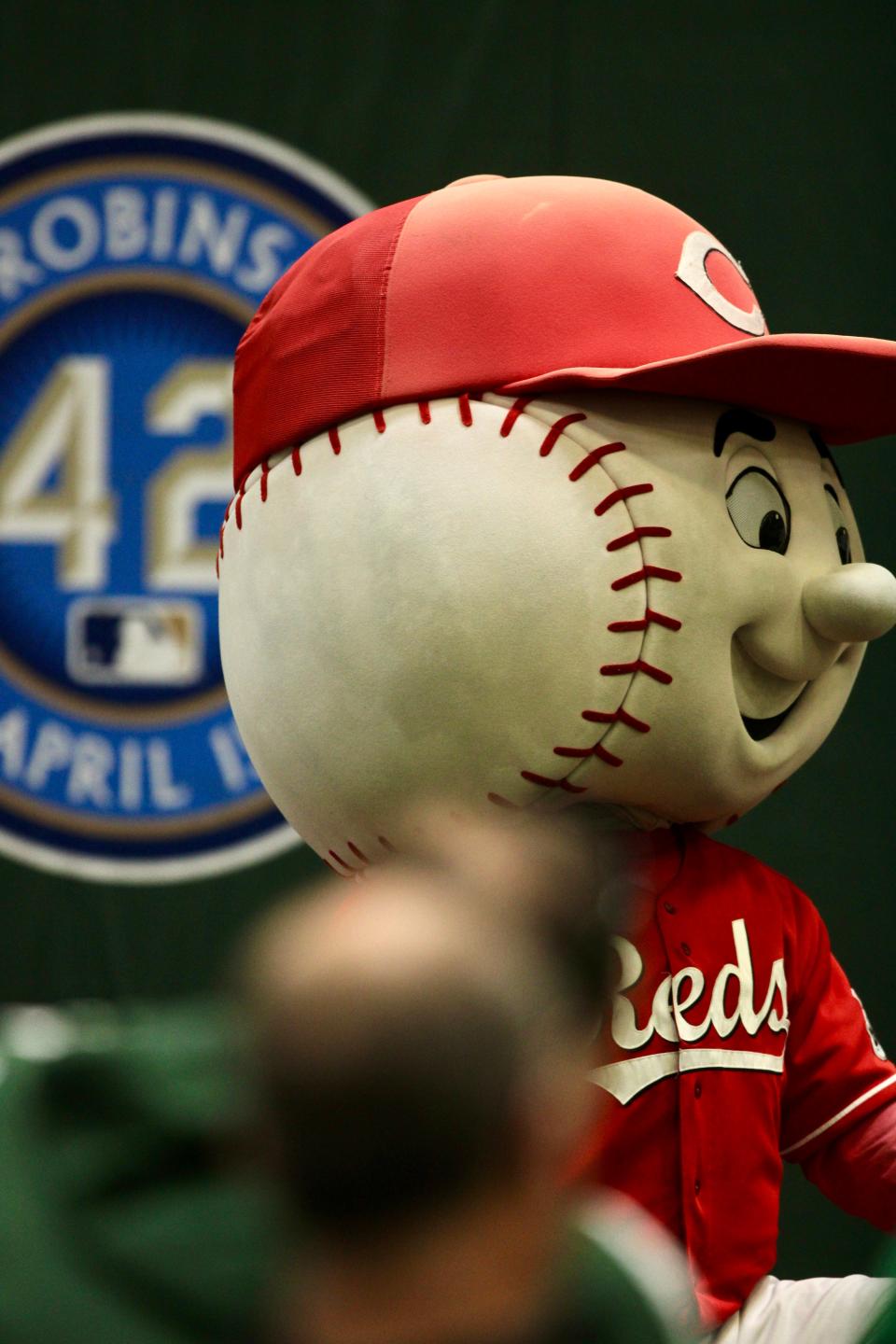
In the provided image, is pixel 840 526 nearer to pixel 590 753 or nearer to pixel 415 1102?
pixel 590 753

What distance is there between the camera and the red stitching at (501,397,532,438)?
111cm

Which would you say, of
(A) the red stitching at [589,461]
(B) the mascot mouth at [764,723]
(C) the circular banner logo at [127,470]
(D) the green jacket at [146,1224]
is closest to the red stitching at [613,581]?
(A) the red stitching at [589,461]

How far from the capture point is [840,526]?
47.9 inches

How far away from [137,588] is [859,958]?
3.09 feet

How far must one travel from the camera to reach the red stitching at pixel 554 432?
1.11 metres

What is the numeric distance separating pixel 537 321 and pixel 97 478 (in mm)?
987

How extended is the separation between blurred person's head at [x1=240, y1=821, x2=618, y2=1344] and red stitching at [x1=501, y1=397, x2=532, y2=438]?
28.3 inches

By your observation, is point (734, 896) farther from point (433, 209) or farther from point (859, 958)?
point (859, 958)

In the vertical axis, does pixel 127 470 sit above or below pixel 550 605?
above

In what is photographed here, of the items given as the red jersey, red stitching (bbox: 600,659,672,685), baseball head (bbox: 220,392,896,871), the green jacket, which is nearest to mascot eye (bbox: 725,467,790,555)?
baseball head (bbox: 220,392,896,871)

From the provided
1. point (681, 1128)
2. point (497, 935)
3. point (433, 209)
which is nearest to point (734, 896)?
point (681, 1128)

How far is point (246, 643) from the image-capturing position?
122cm

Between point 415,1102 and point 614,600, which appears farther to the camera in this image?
point 614,600

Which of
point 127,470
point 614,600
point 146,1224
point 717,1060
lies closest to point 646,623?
point 614,600
